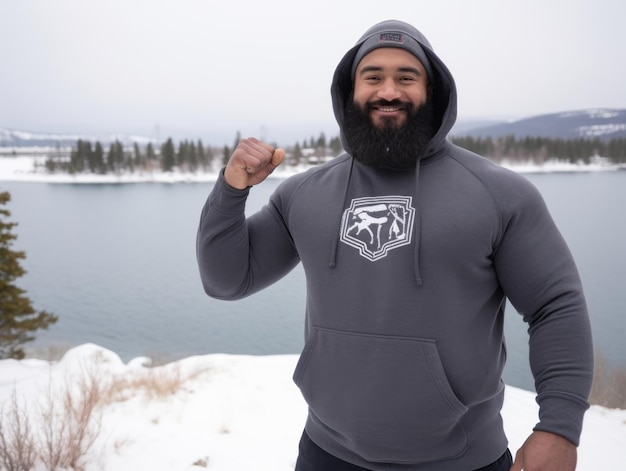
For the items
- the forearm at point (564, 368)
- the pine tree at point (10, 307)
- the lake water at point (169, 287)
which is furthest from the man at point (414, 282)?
the pine tree at point (10, 307)

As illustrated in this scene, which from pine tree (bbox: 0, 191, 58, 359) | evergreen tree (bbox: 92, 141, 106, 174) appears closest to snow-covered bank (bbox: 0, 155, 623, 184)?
evergreen tree (bbox: 92, 141, 106, 174)

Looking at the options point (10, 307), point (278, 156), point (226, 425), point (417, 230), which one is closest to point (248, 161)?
point (278, 156)

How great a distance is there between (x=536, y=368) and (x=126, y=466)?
305 centimetres

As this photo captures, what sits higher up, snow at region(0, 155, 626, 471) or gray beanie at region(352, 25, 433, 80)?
gray beanie at region(352, 25, 433, 80)

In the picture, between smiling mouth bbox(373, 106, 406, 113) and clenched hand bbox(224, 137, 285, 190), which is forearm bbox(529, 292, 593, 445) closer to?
smiling mouth bbox(373, 106, 406, 113)

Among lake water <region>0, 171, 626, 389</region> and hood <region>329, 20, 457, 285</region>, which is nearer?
hood <region>329, 20, 457, 285</region>

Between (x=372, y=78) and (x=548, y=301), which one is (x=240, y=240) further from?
(x=548, y=301)

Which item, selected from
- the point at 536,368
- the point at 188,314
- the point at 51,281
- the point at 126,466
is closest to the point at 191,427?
the point at 126,466

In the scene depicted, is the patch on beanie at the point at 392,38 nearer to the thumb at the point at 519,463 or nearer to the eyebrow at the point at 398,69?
the eyebrow at the point at 398,69

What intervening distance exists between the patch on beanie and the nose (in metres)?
0.11

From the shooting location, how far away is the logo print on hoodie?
128 centimetres

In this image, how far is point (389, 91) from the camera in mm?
1380

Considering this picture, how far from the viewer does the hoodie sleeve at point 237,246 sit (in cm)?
145

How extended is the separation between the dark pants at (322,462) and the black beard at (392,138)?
2.82 ft
